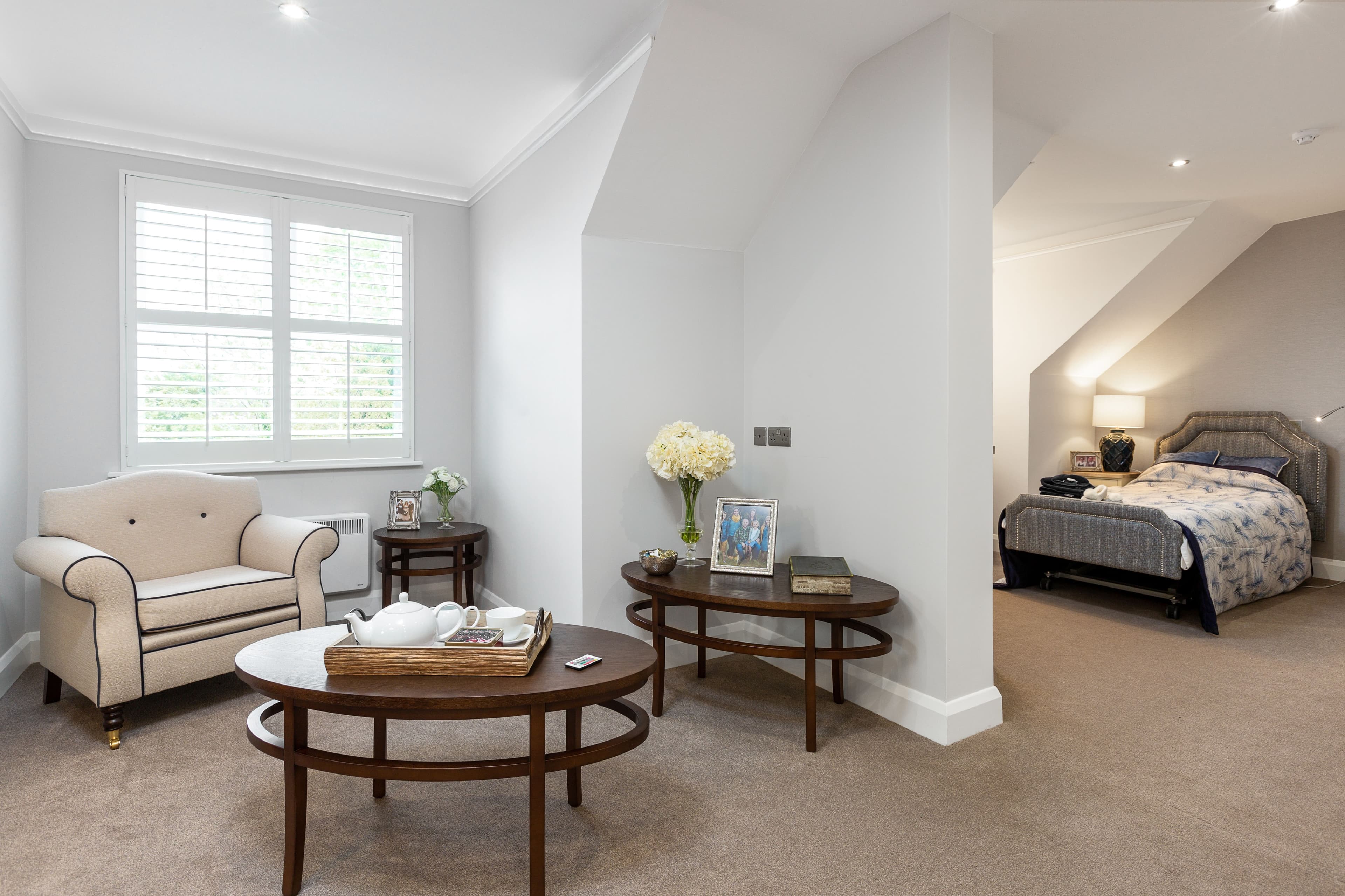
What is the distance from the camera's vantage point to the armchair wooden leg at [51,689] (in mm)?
2898

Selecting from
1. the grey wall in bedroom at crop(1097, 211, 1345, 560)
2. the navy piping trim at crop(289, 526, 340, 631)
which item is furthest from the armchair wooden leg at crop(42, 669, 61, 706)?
the grey wall in bedroom at crop(1097, 211, 1345, 560)

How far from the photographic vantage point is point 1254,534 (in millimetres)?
4387

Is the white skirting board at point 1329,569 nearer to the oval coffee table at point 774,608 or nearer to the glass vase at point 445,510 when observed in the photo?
the oval coffee table at point 774,608

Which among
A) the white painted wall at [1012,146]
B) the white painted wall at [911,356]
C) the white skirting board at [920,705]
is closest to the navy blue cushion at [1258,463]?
the white painted wall at [1012,146]

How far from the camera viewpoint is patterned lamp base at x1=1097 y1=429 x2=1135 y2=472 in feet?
19.3

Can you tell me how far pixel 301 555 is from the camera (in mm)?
3105

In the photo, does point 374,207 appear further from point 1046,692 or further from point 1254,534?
point 1254,534

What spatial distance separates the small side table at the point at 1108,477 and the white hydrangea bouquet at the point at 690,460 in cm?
395

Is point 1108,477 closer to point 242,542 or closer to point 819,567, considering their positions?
point 819,567

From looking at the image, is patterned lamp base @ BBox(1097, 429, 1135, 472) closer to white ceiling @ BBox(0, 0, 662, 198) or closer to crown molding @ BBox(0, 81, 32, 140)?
white ceiling @ BBox(0, 0, 662, 198)

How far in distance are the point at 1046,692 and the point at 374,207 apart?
14.1 ft

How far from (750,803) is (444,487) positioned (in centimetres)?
265

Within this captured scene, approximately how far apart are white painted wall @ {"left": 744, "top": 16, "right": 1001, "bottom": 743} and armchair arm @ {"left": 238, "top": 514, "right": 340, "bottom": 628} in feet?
7.07

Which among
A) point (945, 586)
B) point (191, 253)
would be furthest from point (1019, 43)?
point (191, 253)
